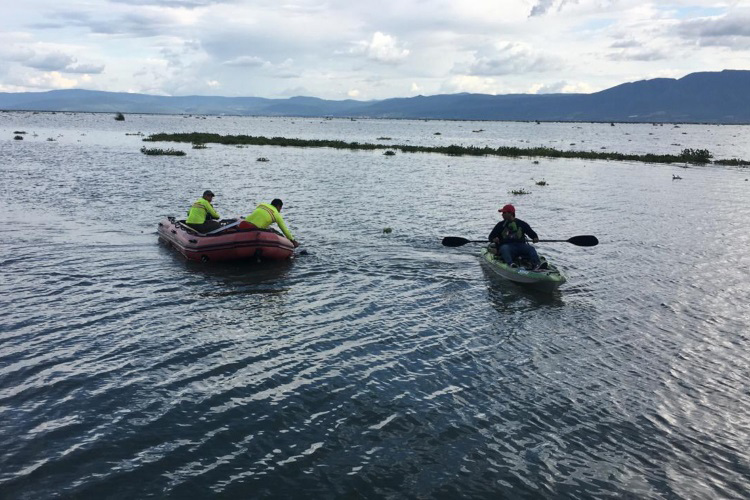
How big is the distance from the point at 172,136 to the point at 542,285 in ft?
278

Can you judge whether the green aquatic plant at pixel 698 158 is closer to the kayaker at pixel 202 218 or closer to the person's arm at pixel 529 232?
the person's arm at pixel 529 232

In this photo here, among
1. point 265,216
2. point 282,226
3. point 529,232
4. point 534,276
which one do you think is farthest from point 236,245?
point 529,232

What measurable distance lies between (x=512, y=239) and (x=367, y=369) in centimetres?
1029

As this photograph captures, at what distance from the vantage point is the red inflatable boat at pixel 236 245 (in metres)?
19.8

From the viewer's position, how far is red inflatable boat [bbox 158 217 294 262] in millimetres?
19828

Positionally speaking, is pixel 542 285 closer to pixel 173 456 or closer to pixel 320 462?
pixel 320 462

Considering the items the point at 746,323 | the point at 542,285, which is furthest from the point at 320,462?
the point at 746,323

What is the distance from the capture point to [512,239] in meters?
20.1

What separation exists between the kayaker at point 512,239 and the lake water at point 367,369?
1115mm

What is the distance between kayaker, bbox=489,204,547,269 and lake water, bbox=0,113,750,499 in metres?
1.12

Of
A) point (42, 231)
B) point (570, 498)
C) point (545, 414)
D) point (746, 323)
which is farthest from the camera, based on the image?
point (42, 231)

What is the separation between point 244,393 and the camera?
34.4 feet

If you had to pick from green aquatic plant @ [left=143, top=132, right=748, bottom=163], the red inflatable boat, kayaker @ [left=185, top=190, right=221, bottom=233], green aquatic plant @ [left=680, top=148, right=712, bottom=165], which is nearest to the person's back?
the red inflatable boat

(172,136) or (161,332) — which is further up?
(172,136)
